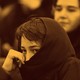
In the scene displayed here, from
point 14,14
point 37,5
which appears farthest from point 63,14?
point 14,14

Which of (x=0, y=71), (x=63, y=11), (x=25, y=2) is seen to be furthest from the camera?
(x=25, y=2)

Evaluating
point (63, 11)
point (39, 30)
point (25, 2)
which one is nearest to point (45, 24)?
point (39, 30)

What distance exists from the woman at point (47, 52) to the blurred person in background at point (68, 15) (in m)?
0.49

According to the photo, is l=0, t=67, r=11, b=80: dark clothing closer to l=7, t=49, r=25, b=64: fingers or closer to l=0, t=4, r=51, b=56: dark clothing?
l=7, t=49, r=25, b=64: fingers

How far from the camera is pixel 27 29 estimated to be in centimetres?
112

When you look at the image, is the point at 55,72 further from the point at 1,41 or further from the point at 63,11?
the point at 1,41

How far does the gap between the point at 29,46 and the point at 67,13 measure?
0.58 meters

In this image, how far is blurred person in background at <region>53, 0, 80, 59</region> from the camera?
1.62 meters

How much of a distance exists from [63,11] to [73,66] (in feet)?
1.82

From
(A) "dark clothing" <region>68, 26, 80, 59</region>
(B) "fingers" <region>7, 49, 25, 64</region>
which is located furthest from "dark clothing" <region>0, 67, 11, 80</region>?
(A) "dark clothing" <region>68, 26, 80, 59</region>

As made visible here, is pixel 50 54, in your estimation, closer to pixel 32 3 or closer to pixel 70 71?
pixel 70 71

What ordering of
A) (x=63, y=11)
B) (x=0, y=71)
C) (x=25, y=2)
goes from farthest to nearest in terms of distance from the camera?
(x=25, y=2) < (x=63, y=11) < (x=0, y=71)

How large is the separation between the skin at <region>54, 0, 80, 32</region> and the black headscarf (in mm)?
492

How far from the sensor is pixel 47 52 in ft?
3.62
